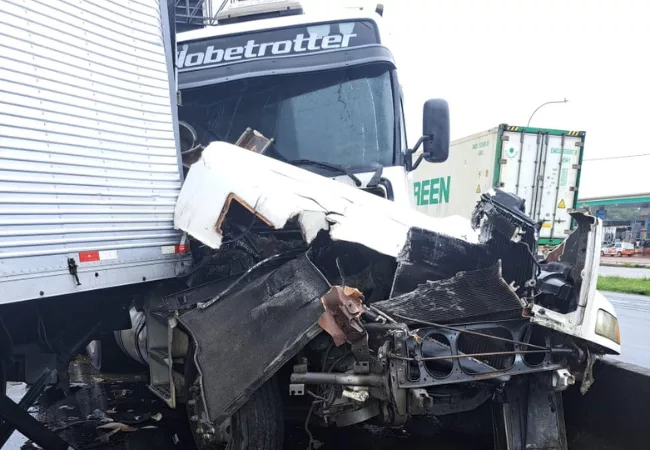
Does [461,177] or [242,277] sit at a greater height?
[242,277]

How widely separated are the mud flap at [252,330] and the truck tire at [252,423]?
1.25 ft

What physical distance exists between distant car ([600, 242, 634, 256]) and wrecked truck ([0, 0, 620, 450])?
38.4m

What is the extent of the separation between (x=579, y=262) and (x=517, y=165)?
10577 millimetres

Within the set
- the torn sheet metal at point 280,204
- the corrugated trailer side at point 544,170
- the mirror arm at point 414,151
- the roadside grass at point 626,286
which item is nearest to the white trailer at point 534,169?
the corrugated trailer side at point 544,170

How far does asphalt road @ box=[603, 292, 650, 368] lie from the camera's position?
22.3 feet

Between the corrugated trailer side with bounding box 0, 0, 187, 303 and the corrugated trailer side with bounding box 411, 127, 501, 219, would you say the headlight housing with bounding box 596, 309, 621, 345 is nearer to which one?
the corrugated trailer side with bounding box 0, 0, 187, 303

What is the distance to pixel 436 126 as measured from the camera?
191 inches

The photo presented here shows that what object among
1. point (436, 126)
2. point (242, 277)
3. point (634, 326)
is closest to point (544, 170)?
point (634, 326)

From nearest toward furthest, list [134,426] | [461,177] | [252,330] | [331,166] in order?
[252,330], [331,166], [134,426], [461,177]

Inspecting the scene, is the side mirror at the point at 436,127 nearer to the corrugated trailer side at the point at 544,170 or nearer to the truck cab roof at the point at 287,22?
the truck cab roof at the point at 287,22

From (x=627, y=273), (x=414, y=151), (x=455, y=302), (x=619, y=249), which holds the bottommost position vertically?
(x=619, y=249)

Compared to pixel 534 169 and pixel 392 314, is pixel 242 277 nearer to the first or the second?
pixel 392 314

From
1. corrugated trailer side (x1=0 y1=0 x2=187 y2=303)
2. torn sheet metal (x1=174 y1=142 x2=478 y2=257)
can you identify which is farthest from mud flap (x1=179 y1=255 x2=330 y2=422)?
corrugated trailer side (x1=0 y1=0 x2=187 y2=303)

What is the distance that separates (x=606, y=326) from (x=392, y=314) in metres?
1.26
